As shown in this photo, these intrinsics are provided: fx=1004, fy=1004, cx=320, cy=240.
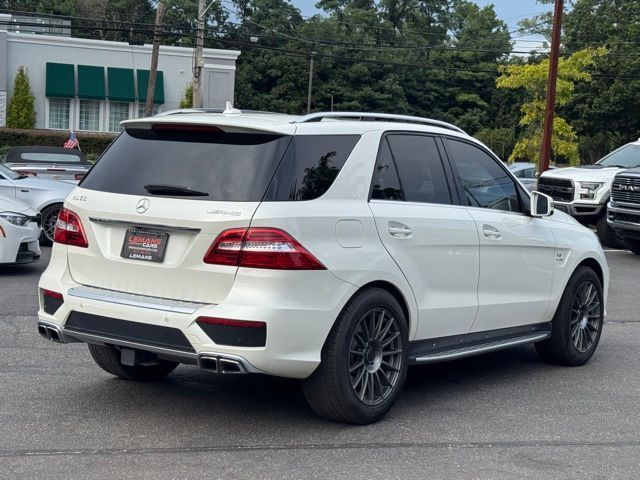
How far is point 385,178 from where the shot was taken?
20.6 feet

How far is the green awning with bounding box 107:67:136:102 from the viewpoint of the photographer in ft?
159

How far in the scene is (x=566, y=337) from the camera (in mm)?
7910

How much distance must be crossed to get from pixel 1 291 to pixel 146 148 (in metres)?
5.86

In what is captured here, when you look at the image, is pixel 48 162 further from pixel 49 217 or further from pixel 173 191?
pixel 173 191

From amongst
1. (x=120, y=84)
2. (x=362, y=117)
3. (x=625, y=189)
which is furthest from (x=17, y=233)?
(x=120, y=84)

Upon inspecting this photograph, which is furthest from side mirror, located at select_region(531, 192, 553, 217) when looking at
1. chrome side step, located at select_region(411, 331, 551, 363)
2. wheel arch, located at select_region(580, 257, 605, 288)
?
chrome side step, located at select_region(411, 331, 551, 363)

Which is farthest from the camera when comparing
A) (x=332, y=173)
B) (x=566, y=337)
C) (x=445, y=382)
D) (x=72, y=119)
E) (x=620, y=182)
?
(x=72, y=119)

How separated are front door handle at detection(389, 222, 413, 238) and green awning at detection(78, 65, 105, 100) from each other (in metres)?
43.8

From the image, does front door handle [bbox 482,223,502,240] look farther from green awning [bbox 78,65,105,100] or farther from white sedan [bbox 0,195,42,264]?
green awning [bbox 78,65,105,100]

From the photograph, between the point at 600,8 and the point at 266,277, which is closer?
the point at 266,277

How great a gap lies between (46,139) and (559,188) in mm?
30291

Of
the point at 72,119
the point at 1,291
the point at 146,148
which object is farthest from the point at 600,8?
the point at 146,148

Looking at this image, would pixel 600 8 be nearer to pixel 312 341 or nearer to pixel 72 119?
pixel 72 119

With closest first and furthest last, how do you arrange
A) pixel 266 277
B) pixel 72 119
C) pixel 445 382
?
pixel 266 277, pixel 445 382, pixel 72 119
